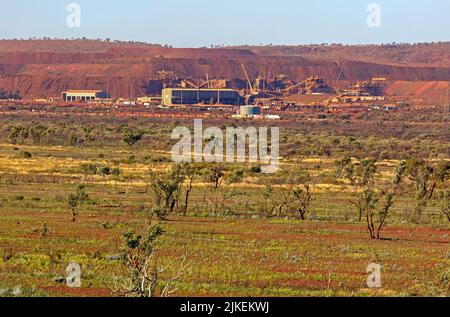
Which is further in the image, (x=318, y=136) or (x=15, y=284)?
(x=318, y=136)

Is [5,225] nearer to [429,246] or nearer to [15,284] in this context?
[15,284]

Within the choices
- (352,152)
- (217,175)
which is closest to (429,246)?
(217,175)

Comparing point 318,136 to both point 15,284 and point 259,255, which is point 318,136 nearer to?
point 259,255

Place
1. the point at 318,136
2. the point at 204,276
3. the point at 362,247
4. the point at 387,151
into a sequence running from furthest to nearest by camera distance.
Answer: the point at 318,136 < the point at 387,151 < the point at 362,247 < the point at 204,276

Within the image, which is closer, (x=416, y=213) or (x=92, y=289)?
(x=92, y=289)
